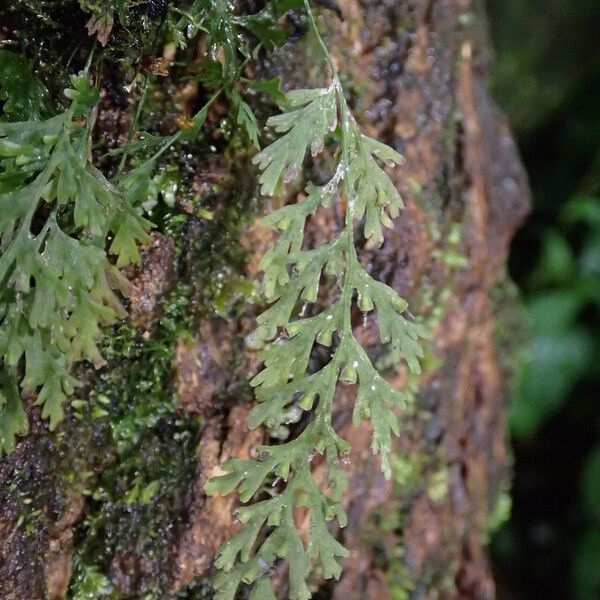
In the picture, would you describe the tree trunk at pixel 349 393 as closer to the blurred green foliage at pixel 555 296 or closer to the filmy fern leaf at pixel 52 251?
the filmy fern leaf at pixel 52 251

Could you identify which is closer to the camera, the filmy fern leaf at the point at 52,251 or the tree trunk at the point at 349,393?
the filmy fern leaf at the point at 52,251

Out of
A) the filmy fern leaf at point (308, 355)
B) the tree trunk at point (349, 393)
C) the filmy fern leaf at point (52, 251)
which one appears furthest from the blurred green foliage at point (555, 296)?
the filmy fern leaf at point (52, 251)

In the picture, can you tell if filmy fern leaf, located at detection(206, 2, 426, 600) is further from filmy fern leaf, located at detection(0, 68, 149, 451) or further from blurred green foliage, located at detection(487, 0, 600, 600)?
blurred green foliage, located at detection(487, 0, 600, 600)

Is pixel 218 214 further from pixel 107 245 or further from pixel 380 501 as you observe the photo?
pixel 380 501

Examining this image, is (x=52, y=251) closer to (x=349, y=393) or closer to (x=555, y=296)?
(x=349, y=393)

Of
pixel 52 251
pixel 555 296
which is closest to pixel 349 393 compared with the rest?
pixel 52 251

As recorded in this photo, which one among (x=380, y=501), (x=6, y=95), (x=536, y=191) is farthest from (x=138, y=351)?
(x=536, y=191)
